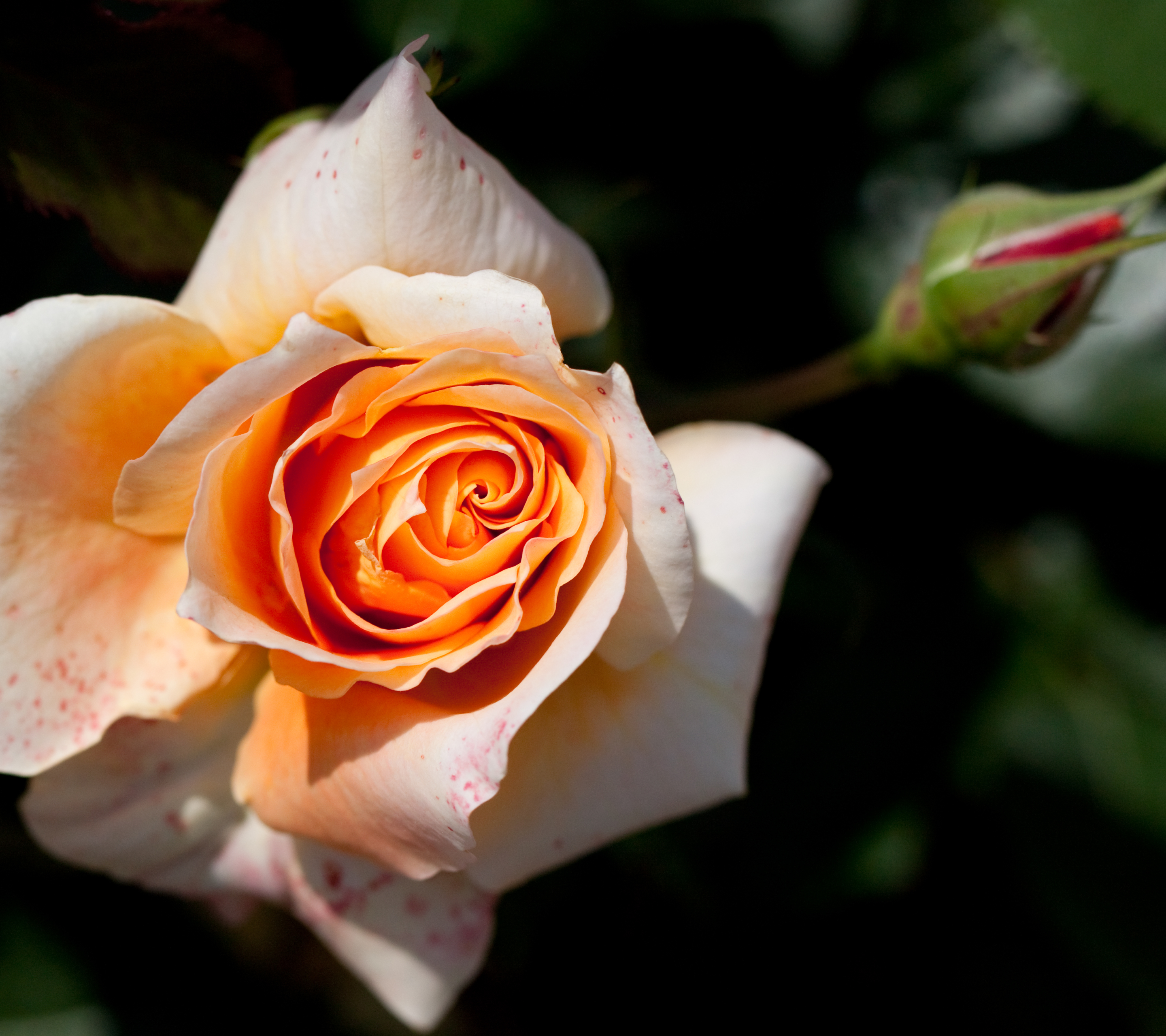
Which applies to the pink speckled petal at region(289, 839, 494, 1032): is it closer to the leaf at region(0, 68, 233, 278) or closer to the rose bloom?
the rose bloom

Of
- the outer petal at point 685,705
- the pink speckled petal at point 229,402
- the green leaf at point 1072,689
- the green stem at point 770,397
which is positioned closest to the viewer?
the pink speckled petal at point 229,402

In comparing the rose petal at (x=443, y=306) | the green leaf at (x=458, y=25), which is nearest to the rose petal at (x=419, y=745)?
the rose petal at (x=443, y=306)

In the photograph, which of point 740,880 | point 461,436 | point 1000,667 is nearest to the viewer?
point 461,436

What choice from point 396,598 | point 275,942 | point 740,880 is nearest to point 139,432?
point 396,598

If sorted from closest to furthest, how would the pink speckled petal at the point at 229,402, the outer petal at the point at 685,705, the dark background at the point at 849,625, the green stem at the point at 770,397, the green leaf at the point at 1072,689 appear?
1. the pink speckled petal at the point at 229,402
2. the outer petal at the point at 685,705
3. the green stem at the point at 770,397
4. the dark background at the point at 849,625
5. the green leaf at the point at 1072,689

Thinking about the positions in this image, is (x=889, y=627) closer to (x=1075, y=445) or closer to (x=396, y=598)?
(x=1075, y=445)

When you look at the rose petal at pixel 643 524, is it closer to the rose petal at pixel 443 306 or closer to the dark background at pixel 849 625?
the rose petal at pixel 443 306
